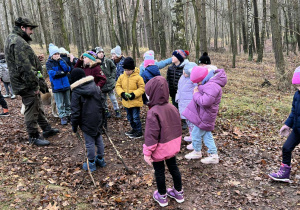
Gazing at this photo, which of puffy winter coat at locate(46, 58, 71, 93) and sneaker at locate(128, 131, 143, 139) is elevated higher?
puffy winter coat at locate(46, 58, 71, 93)

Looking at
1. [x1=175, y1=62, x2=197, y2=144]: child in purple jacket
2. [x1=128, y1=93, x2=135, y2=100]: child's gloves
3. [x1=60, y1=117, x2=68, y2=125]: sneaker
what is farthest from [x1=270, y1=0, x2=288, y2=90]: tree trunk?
[x1=60, y1=117, x2=68, y2=125]: sneaker

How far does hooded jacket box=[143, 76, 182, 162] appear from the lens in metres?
3.29

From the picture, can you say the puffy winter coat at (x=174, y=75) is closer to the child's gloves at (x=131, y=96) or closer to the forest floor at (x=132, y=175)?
the child's gloves at (x=131, y=96)

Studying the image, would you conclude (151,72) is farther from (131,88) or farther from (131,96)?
(131,96)

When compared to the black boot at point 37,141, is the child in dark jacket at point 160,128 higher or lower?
higher

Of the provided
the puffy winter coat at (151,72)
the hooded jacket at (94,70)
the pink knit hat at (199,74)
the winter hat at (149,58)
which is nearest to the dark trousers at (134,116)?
the puffy winter coat at (151,72)

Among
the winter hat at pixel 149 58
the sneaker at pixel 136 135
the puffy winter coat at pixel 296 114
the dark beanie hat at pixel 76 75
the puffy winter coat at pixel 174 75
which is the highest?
the winter hat at pixel 149 58

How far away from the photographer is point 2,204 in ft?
10.8

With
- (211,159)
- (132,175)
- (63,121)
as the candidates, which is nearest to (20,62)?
(63,121)

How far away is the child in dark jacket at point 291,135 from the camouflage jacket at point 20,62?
5125mm

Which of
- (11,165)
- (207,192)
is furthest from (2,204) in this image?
(207,192)

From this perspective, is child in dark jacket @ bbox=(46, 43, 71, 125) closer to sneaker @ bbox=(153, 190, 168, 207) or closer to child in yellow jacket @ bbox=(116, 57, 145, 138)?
child in yellow jacket @ bbox=(116, 57, 145, 138)

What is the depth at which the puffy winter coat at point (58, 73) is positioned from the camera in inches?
249

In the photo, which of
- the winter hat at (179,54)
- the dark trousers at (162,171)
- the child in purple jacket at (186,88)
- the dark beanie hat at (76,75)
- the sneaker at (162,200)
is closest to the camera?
the dark trousers at (162,171)
